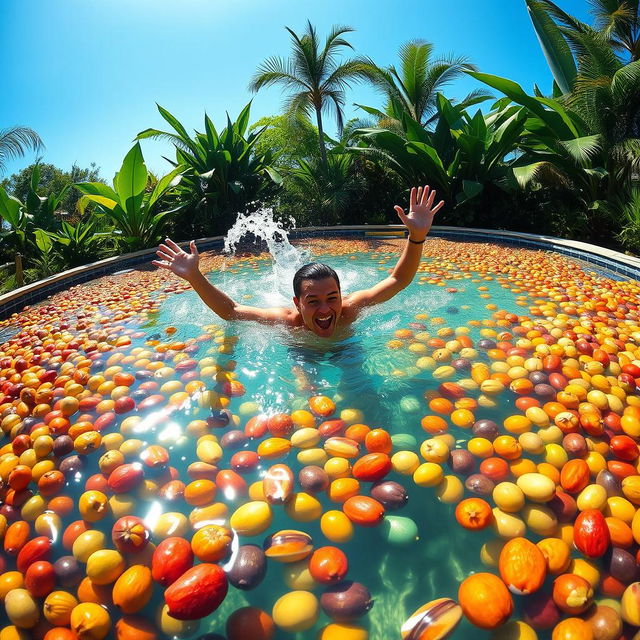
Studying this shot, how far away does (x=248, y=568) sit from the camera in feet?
4.11

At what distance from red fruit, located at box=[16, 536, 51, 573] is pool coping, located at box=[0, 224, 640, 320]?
4724 millimetres

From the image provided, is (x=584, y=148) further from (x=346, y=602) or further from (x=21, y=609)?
(x=21, y=609)

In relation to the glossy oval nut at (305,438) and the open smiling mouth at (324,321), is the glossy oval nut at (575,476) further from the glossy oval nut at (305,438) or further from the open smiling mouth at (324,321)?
the open smiling mouth at (324,321)

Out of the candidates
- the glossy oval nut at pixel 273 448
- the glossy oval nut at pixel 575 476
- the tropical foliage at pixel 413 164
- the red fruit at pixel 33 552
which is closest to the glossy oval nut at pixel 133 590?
the red fruit at pixel 33 552

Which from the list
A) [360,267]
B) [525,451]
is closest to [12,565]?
[525,451]

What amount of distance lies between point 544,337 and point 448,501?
193 cm

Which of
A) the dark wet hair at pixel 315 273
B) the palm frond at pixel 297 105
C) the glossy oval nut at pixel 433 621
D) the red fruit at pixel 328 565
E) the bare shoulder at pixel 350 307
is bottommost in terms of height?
the glossy oval nut at pixel 433 621

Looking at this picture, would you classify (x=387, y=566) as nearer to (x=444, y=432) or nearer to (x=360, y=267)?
(x=444, y=432)

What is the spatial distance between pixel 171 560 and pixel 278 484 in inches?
17.9

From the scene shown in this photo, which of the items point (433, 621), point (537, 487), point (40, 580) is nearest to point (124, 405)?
point (40, 580)

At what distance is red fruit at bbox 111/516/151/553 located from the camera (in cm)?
134

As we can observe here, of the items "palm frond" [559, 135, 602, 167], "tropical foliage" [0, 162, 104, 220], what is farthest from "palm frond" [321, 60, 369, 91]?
"tropical foliage" [0, 162, 104, 220]

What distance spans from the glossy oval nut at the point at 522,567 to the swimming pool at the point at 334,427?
77 millimetres

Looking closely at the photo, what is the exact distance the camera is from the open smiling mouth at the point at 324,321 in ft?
8.66
